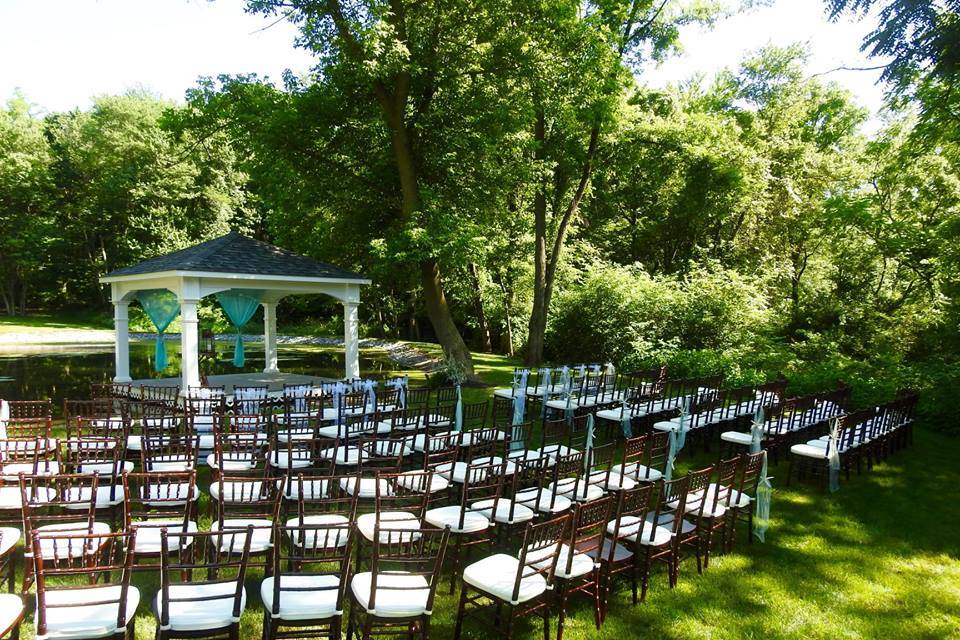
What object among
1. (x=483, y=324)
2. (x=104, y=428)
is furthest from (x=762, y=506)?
(x=483, y=324)

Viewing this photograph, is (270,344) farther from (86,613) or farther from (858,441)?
(86,613)

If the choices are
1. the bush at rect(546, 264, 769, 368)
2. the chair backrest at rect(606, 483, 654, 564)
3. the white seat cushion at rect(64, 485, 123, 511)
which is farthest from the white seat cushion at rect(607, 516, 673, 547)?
the bush at rect(546, 264, 769, 368)

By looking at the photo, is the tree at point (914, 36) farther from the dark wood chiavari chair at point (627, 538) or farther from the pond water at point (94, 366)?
the pond water at point (94, 366)

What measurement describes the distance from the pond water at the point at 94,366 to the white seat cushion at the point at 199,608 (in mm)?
12323

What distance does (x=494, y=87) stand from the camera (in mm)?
16625

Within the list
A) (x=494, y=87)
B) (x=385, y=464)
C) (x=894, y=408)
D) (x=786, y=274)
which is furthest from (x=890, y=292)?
(x=385, y=464)

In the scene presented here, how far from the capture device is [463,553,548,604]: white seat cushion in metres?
4.11

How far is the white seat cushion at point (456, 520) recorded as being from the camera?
5.16 meters

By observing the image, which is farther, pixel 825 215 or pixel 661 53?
pixel 661 53

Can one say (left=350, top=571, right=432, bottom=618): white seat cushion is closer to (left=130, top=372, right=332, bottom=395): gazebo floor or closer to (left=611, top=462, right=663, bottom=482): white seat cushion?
(left=611, top=462, right=663, bottom=482): white seat cushion

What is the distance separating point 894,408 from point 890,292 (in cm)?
1284

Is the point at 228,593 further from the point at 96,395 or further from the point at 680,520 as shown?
the point at 96,395

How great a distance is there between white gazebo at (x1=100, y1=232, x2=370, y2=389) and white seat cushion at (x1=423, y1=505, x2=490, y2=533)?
28.4ft

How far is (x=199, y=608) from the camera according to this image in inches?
143
